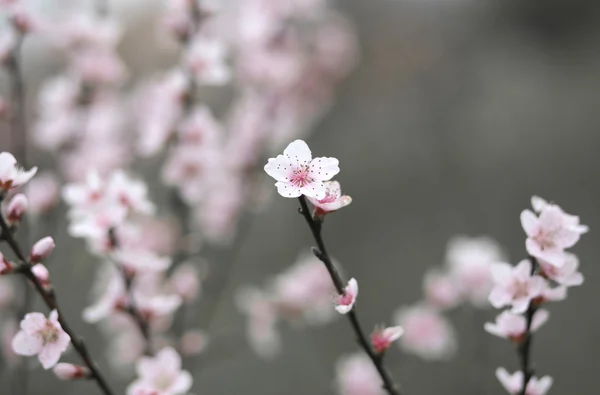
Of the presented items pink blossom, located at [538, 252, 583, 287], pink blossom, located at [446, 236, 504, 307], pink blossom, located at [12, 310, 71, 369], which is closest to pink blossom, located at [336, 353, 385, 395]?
pink blossom, located at [446, 236, 504, 307]

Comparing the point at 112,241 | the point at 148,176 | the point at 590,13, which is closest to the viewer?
the point at 112,241

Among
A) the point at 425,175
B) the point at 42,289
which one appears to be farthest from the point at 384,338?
the point at 425,175

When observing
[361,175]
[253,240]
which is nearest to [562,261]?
[253,240]

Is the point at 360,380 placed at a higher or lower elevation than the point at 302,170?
lower

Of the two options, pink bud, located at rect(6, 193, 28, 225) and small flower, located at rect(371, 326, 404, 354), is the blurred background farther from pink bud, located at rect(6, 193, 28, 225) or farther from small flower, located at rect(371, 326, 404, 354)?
small flower, located at rect(371, 326, 404, 354)

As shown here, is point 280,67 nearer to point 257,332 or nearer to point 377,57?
point 257,332

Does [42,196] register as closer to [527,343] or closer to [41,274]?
[41,274]
